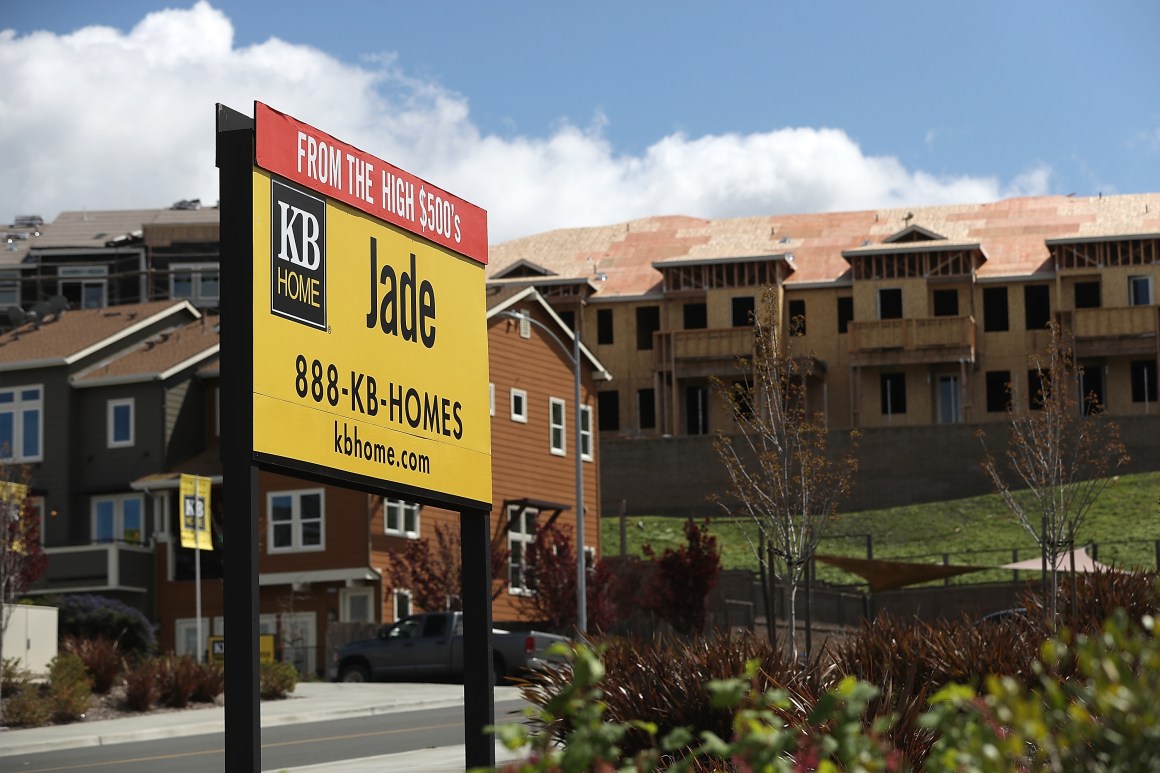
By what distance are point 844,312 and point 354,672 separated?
121 ft

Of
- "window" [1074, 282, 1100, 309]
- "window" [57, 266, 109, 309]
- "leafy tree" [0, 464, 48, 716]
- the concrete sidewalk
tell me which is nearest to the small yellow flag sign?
"leafy tree" [0, 464, 48, 716]

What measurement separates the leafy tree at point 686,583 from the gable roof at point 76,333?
61.0 ft

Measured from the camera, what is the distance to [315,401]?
977 cm

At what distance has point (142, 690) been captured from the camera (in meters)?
28.2

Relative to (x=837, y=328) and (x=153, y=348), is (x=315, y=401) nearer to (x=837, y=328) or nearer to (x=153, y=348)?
(x=153, y=348)

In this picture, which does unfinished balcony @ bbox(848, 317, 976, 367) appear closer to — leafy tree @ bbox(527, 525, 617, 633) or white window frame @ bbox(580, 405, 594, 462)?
white window frame @ bbox(580, 405, 594, 462)

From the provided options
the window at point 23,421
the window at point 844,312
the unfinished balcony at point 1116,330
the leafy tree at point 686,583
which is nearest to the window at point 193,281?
the window at point 844,312

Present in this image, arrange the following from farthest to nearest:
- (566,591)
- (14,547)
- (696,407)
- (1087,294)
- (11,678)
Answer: (696,407) → (1087,294) → (566,591) → (14,547) → (11,678)

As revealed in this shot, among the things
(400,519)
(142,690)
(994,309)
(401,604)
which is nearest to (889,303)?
(994,309)

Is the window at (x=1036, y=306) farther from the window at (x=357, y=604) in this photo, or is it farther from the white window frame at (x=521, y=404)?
the window at (x=357, y=604)

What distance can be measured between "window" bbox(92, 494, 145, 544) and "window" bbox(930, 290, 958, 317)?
3278 cm

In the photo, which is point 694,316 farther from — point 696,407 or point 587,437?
point 587,437

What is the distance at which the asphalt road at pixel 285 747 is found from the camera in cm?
1997

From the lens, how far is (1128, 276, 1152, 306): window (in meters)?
64.8
